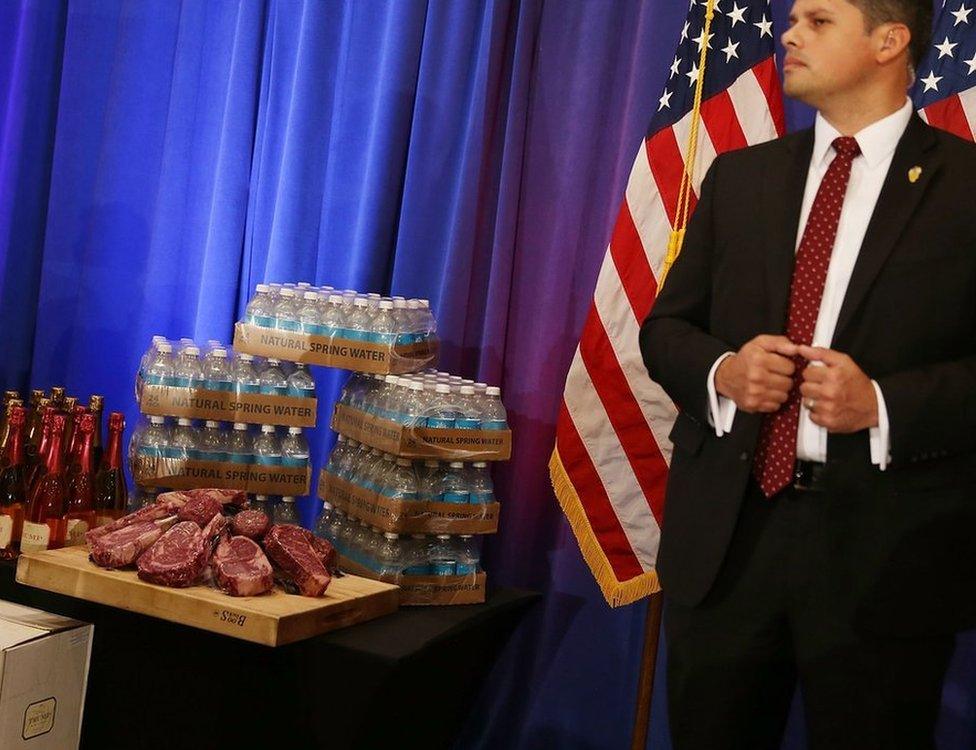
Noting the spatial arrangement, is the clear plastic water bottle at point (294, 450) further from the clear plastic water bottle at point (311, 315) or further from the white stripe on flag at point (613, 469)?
the white stripe on flag at point (613, 469)

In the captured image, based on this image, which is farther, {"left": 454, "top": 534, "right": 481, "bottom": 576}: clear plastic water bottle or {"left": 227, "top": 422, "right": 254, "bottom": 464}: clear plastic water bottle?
{"left": 227, "top": 422, "right": 254, "bottom": 464}: clear plastic water bottle

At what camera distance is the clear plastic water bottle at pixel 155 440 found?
3.25m

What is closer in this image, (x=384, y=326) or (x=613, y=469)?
(x=384, y=326)

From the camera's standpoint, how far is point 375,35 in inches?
151

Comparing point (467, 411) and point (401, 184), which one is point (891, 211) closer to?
point (467, 411)

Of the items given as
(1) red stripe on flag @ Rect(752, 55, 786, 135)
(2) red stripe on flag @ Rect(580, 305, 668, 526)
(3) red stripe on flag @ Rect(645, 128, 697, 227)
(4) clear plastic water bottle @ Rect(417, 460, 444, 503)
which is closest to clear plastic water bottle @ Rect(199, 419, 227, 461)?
(4) clear plastic water bottle @ Rect(417, 460, 444, 503)

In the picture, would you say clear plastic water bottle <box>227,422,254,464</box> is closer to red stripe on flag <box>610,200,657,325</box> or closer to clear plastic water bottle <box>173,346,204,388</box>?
clear plastic water bottle <box>173,346,204,388</box>

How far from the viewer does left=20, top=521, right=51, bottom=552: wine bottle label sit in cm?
310

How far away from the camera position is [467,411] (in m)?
3.13

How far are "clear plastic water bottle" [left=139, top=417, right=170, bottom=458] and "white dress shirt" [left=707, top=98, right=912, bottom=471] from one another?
69.2 inches

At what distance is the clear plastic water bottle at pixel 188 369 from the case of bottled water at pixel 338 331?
12 centimetres

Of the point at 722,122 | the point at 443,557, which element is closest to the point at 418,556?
the point at 443,557

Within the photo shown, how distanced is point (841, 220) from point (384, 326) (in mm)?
1502

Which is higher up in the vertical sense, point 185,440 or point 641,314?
point 641,314
